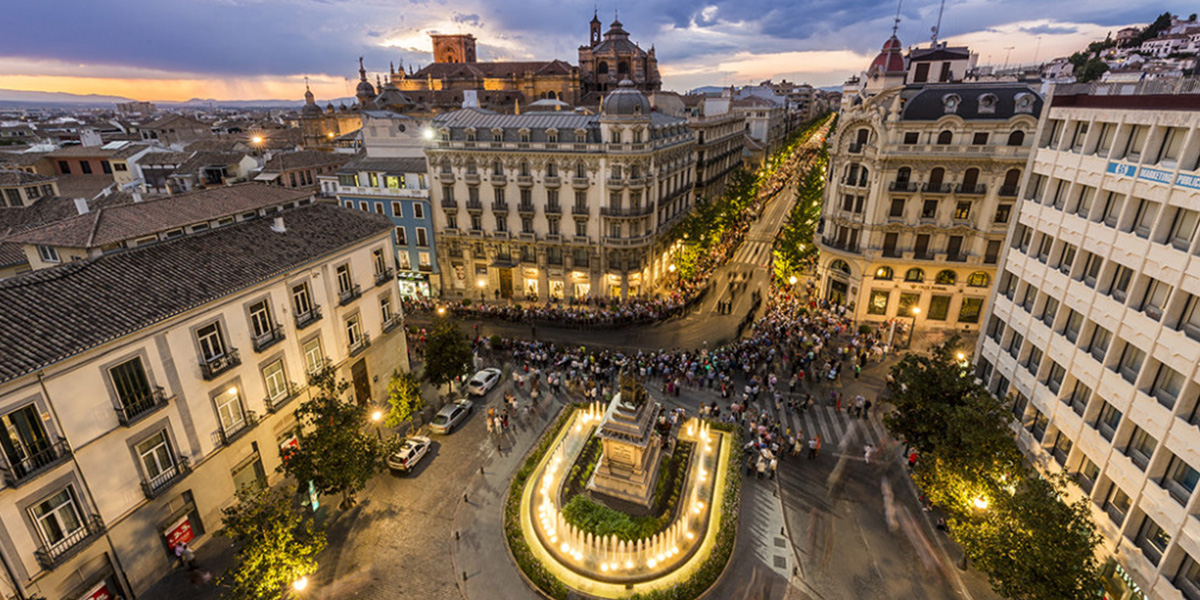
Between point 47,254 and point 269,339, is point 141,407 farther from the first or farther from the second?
point 47,254

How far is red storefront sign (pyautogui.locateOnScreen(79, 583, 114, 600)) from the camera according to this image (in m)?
19.9

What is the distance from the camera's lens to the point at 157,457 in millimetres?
21969

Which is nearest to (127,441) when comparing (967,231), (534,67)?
(967,231)

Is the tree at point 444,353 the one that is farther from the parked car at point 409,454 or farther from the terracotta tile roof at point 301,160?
the terracotta tile roof at point 301,160

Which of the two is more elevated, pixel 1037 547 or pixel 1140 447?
pixel 1140 447

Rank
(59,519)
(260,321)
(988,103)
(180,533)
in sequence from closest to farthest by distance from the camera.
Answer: (59,519)
(180,533)
(260,321)
(988,103)

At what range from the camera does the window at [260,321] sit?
2578cm

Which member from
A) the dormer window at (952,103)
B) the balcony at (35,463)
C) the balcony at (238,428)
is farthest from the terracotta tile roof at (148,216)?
the dormer window at (952,103)

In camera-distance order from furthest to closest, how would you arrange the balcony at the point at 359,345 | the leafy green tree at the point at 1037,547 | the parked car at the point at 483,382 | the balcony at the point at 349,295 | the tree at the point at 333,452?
the parked car at the point at 483,382, the balcony at the point at 359,345, the balcony at the point at 349,295, the tree at the point at 333,452, the leafy green tree at the point at 1037,547

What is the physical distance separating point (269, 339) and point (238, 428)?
4.45m

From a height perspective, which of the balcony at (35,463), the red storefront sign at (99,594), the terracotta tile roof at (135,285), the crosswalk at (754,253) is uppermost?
the terracotta tile roof at (135,285)

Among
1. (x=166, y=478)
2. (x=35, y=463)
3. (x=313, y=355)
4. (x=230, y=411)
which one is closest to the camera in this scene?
(x=35, y=463)

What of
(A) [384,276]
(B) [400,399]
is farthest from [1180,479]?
(A) [384,276]

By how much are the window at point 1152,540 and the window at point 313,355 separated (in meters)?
38.1
